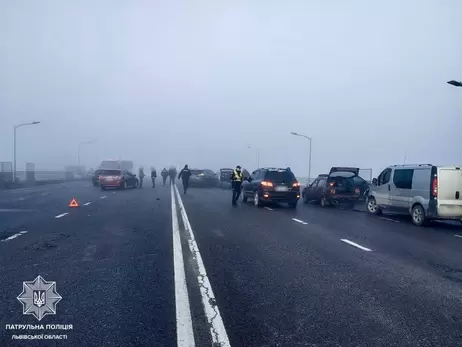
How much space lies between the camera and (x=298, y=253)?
882cm

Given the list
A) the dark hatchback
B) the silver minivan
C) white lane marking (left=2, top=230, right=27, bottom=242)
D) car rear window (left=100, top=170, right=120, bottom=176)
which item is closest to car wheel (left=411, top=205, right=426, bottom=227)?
the silver minivan

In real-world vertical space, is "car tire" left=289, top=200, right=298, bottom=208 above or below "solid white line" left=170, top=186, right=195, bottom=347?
below

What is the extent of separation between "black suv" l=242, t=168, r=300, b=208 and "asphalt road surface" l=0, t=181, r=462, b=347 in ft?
27.5

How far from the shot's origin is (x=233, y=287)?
615 centimetres

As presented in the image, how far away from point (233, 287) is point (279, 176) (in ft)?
48.9

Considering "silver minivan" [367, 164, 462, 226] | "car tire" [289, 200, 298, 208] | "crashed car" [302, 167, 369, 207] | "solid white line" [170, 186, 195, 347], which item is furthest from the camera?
"crashed car" [302, 167, 369, 207]

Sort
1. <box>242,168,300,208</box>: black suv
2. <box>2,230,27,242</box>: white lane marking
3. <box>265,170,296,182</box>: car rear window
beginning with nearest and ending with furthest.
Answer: <box>2,230,27,242</box>: white lane marking, <box>242,168,300,208</box>: black suv, <box>265,170,296,182</box>: car rear window

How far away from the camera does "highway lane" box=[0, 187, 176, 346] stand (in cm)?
449

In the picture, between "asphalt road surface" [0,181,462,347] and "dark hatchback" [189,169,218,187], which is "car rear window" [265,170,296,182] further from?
"dark hatchback" [189,169,218,187]

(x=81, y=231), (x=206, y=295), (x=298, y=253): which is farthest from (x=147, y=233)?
(x=206, y=295)

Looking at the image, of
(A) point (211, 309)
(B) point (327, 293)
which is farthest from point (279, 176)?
(A) point (211, 309)

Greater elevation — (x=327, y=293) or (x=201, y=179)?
(x=201, y=179)

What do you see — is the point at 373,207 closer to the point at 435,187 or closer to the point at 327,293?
the point at 435,187

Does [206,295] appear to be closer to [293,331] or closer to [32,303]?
[293,331]
